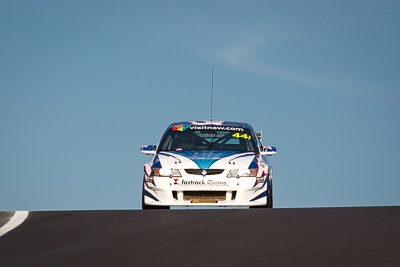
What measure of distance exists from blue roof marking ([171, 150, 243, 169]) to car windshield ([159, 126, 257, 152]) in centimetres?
39

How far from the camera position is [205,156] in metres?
13.5

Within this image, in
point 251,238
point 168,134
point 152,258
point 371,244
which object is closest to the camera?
point 152,258

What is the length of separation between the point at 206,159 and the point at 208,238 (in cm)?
526

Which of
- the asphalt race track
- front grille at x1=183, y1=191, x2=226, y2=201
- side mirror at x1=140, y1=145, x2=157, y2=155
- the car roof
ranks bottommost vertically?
the asphalt race track

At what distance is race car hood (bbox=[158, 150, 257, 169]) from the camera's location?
1317 cm

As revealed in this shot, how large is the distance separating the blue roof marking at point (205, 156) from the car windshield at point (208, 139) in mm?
394

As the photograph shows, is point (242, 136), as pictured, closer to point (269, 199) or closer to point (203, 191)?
point (269, 199)

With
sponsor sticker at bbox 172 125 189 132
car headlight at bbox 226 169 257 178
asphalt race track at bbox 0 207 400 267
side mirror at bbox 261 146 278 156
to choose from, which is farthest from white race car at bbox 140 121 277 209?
asphalt race track at bbox 0 207 400 267

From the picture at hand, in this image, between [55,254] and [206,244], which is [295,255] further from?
[55,254]

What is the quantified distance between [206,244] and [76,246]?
45.8 inches

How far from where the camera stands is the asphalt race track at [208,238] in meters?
6.82

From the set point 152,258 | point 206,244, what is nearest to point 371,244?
point 206,244

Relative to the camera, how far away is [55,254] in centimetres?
727

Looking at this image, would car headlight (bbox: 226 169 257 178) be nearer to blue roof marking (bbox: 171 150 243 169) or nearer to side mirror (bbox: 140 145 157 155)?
blue roof marking (bbox: 171 150 243 169)
